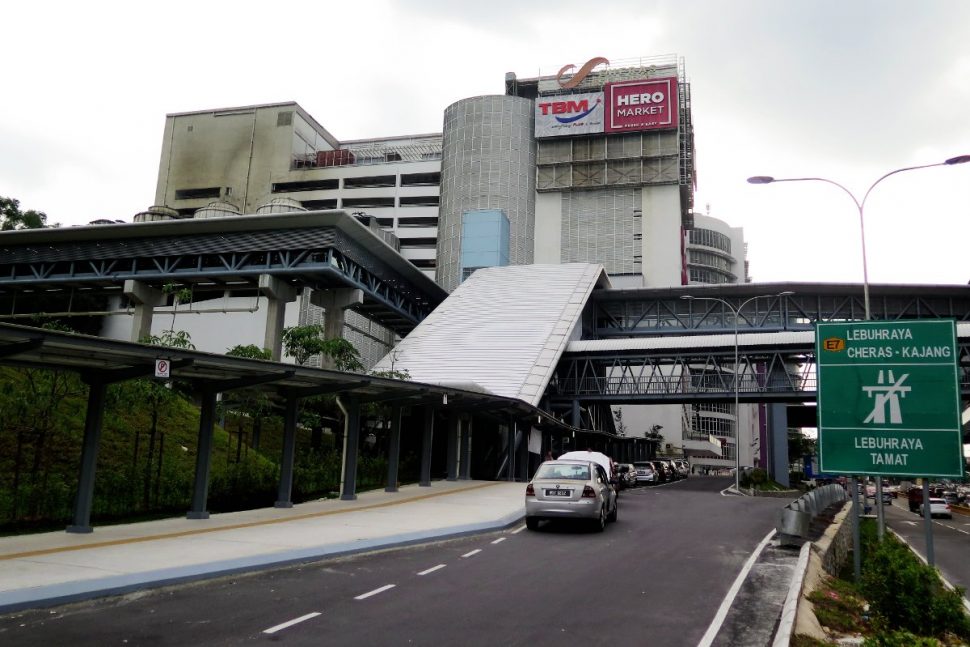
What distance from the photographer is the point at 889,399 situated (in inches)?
463

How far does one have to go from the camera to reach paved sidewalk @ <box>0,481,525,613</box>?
9.88 meters

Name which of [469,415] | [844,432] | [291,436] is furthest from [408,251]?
[844,432]

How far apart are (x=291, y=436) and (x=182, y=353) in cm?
580

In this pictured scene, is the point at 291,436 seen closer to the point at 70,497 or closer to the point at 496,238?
the point at 70,497

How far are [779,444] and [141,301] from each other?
210 ft

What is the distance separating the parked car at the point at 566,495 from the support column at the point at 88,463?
9675 millimetres

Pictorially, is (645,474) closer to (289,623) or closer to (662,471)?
(662,471)

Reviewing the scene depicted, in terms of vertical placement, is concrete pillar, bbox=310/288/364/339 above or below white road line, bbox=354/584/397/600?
above

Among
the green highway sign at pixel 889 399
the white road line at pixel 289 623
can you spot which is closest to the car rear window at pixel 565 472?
the green highway sign at pixel 889 399

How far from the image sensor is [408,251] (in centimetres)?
9988

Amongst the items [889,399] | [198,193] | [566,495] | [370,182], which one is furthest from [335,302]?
[198,193]

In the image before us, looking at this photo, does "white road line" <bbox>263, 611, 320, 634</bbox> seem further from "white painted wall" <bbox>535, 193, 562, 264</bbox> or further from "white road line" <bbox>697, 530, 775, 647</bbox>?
"white painted wall" <bbox>535, 193, 562, 264</bbox>

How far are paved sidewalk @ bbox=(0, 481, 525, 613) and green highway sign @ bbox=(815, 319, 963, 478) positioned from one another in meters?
8.57

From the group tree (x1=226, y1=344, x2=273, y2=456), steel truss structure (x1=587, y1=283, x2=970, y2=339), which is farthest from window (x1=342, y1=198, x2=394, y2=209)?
tree (x1=226, y1=344, x2=273, y2=456)
